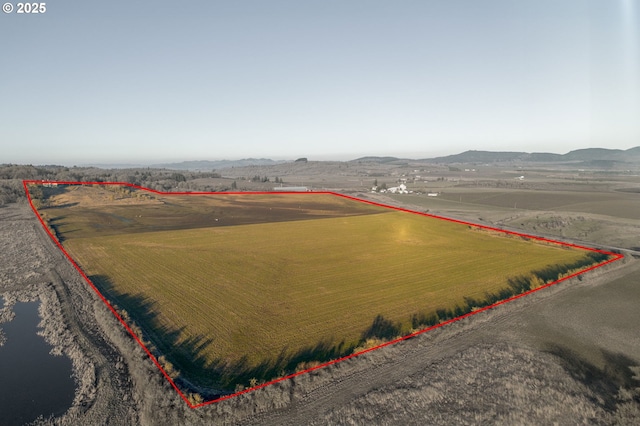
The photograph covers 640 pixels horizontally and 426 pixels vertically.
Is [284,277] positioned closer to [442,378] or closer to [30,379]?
[442,378]

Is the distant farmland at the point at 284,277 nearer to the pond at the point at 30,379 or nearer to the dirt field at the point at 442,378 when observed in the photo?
the dirt field at the point at 442,378

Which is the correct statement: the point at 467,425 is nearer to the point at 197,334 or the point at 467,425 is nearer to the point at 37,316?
the point at 197,334

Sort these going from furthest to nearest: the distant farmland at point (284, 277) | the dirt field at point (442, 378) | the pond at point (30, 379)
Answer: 1. the distant farmland at point (284, 277)
2. the pond at point (30, 379)
3. the dirt field at point (442, 378)

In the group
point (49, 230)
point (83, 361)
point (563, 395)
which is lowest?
point (563, 395)

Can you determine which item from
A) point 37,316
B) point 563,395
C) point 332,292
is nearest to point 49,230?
point 37,316

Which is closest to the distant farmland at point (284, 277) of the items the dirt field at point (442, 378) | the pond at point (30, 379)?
the dirt field at point (442, 378)

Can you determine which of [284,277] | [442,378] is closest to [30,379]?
[284,277]

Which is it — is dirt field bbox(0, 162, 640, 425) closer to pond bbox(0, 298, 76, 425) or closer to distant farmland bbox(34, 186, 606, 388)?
pond bbox(0, 298, 76, 425)
